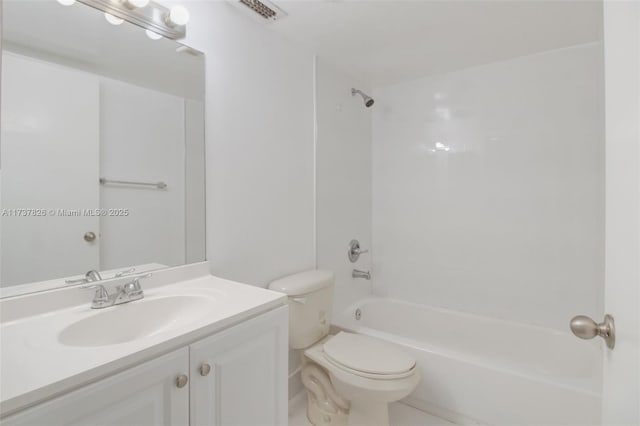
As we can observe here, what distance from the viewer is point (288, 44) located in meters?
1.85

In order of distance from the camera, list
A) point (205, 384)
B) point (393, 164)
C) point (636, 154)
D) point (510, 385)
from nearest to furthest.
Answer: point (636, 154), point (205, 384), point (510, 385), point (393, 164)

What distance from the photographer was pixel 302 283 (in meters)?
1.66

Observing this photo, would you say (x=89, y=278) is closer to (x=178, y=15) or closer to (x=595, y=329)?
(x=178, y=15)

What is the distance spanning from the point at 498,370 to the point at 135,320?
1675 millimetres

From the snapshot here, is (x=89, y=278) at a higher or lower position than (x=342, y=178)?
lower

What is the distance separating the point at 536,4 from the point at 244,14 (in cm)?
146

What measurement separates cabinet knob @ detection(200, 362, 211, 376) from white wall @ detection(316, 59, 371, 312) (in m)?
1.31

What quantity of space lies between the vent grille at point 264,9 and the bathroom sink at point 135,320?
139cm

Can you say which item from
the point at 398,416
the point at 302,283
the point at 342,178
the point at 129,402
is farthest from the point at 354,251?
the point at 129,402

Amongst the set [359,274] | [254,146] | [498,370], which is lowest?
[498,370]

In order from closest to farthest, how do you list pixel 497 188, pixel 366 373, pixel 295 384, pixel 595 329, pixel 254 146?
pixel 595 329
pixel 366 373
pixel 254 146
pixel 295 384
pixel 497 188

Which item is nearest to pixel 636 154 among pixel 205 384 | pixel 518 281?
pixel 205 384

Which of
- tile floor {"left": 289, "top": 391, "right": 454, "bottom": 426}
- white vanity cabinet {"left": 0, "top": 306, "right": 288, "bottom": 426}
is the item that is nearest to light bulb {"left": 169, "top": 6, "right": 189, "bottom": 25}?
white vanity cabinet {"left": 0, "top": 306, "right": 288, "bottom": 426}

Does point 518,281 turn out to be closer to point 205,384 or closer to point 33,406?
point 205,384
